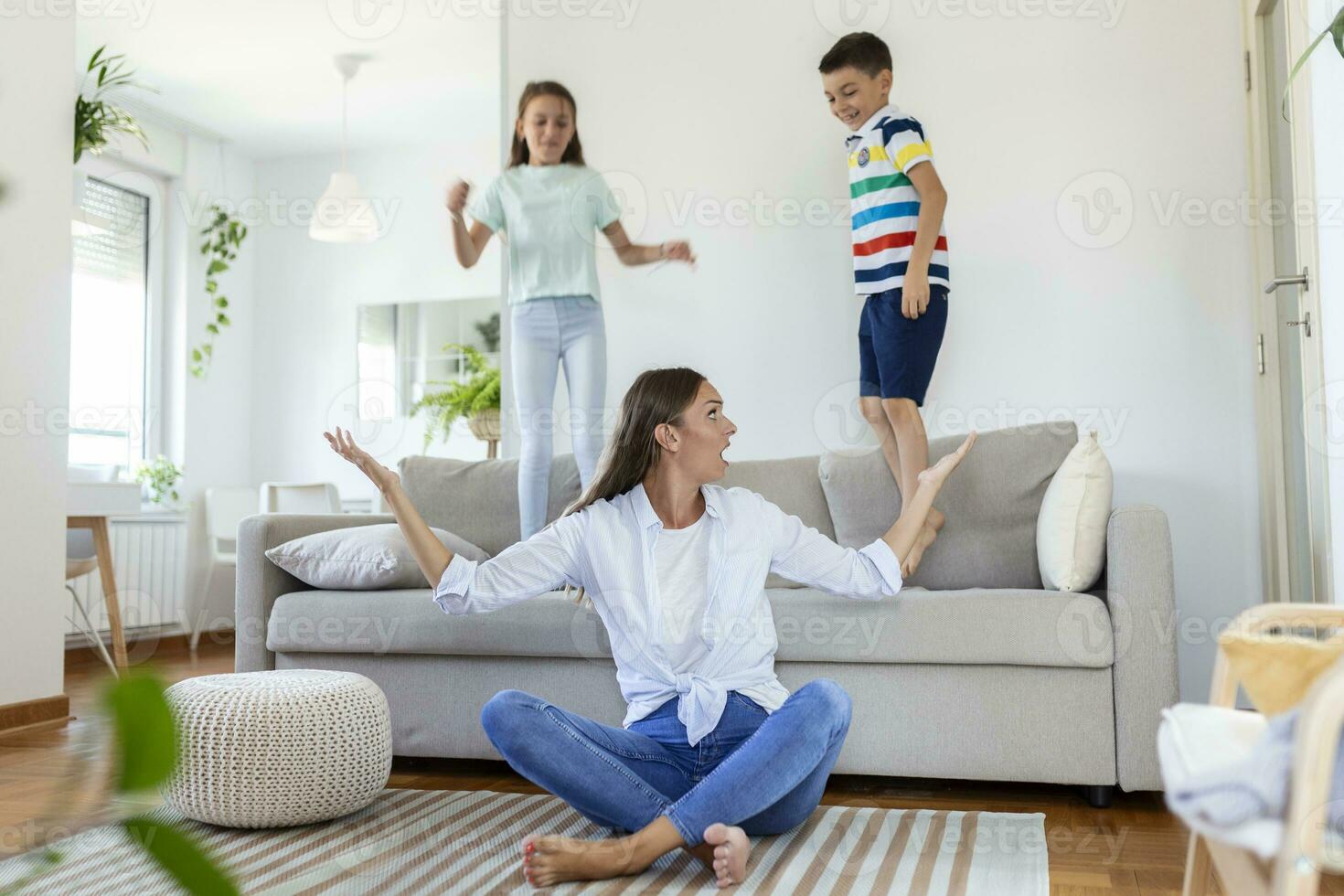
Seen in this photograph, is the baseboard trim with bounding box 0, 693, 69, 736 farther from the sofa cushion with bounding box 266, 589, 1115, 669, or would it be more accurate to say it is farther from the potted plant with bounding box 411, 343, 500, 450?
the potted plant with bounding box 411, 343, 500, 450

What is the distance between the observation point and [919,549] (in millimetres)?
2701

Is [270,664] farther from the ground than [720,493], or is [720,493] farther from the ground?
[720,493]

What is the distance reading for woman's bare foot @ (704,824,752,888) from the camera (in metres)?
1.71

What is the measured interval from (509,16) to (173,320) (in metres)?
3.15

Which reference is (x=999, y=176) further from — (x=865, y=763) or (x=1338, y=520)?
(x=865, y=763)

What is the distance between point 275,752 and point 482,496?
1306mm

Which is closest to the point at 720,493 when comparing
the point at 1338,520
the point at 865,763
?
the point at 865,763

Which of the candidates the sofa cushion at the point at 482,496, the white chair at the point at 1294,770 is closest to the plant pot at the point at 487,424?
the sofa cushion at the point at 482,496

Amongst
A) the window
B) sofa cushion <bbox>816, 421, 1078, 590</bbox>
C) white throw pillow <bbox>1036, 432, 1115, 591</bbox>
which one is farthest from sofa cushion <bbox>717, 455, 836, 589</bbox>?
the window

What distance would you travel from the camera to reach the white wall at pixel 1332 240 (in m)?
2.21

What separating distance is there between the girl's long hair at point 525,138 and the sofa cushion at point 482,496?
2.91 ft

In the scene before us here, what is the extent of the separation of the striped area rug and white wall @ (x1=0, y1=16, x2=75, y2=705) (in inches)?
63.1

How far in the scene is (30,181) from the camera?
11.2 feet

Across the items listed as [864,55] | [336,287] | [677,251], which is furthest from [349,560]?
[336,287]
